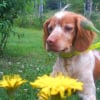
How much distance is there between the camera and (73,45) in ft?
9.58

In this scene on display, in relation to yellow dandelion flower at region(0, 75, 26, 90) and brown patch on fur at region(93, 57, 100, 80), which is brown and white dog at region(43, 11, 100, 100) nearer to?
brown patch on fur at region(93, 57, 100, 80)

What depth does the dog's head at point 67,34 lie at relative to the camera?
8.49 ft

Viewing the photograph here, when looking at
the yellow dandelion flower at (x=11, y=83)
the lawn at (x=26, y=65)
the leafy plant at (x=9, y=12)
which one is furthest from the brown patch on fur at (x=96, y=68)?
the leafy plant at (x=9, y=12)

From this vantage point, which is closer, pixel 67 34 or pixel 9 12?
pixel 67 34

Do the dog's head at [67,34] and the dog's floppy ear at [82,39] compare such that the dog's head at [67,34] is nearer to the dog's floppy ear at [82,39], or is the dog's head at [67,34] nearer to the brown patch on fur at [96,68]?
the dog's floppy ear at [82,39]

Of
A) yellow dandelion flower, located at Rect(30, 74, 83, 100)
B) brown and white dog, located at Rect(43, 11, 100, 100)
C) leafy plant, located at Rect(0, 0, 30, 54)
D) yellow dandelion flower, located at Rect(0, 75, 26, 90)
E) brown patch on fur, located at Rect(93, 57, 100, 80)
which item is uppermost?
yellow dandelion flower, located at Rect(30, 74, 83, 100)

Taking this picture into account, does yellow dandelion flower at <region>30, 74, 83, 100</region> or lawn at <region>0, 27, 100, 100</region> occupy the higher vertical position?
yellow dandelion flower at <region>30, 74, 83, 100</region>

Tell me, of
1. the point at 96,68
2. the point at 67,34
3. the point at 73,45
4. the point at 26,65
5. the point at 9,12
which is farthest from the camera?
the point at 9,12

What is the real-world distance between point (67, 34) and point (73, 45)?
143 mm

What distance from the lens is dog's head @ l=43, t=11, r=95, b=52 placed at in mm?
2588

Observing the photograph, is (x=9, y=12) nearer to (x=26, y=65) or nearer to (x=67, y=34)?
(x=26, y=65)

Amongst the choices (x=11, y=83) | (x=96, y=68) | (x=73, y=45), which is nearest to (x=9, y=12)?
(x=96, y=68)

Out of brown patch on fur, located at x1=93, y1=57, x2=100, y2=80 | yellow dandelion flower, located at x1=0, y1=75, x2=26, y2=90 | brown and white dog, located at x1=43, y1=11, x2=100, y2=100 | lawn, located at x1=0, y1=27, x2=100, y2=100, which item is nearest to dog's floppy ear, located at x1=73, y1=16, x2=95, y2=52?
brown and white dog, located at x1=43, y1=11, x2=100, y2=100

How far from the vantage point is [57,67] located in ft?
10.8
